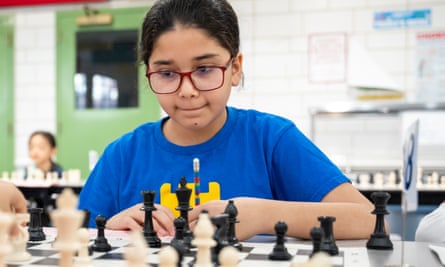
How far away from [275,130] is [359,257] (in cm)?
65

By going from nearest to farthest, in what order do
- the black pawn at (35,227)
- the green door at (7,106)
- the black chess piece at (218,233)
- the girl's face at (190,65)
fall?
the black chess piece at (218,233) < the black pawn at (35,227) < the girl's face at (190,65) < the green door at (7,106)

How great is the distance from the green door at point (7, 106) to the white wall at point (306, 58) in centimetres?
68

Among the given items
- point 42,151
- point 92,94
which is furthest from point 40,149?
point 92,94

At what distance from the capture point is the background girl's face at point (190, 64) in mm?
1271

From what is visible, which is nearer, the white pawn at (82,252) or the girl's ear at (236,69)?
the white pawn at (82,252)

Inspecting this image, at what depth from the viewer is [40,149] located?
439 cm

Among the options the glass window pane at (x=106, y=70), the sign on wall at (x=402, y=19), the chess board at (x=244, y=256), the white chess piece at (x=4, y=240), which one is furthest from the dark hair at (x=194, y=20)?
the glass window pane at (x=106, y=70)

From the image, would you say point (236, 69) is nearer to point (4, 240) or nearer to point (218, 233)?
point (218, 233)

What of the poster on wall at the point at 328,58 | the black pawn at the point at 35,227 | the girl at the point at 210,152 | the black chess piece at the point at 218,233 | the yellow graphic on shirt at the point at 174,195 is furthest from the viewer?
the poster on wall at the point at 328,58

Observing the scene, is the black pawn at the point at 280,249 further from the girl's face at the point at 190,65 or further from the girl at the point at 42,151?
the girl at the point at 42,151

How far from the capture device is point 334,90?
452cm

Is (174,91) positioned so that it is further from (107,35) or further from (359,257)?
(107,35)

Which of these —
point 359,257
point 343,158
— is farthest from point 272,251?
point 343,158

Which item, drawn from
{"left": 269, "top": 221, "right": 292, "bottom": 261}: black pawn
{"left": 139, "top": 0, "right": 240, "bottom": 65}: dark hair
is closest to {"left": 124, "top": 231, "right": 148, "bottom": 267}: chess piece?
{"left": 269, "top": 221, "right": 292, "bottom": 261}: black pawn
